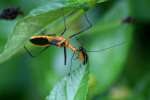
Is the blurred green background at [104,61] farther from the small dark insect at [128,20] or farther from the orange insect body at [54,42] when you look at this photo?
the orange insect body at [54,42]

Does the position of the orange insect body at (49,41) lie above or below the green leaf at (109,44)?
above

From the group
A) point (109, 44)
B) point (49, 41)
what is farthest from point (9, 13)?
point (109, 44)

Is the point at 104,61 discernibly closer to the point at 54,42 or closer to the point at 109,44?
the point at 109,44

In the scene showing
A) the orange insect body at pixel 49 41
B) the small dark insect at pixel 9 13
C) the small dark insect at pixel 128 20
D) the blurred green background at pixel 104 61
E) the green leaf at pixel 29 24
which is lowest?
the blurred green background at pixel 104 61

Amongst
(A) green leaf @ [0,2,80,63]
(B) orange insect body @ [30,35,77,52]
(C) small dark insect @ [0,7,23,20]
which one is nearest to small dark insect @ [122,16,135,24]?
Result: (B) orange insect body @ [30,35,77,52]

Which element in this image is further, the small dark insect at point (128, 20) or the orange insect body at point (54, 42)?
the small dark insect at point (128, 20)

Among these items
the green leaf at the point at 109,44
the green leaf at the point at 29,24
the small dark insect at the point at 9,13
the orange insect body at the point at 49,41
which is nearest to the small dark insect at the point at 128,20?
the green leaf at the point at 109,44

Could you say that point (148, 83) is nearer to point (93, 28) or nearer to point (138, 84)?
point (138, 84)
